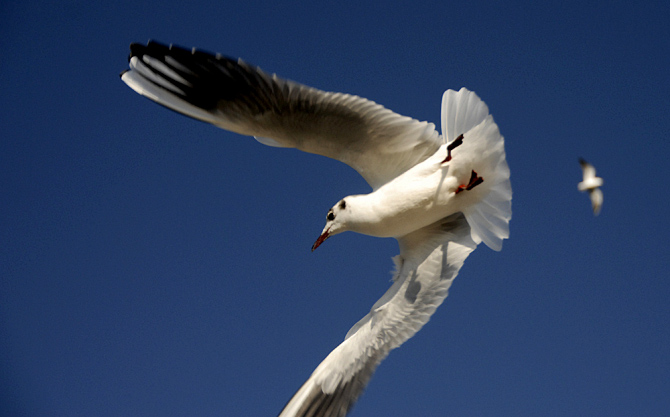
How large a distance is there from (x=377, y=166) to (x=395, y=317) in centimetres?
126

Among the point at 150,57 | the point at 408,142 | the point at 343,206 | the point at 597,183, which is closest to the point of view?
the point at 597,183

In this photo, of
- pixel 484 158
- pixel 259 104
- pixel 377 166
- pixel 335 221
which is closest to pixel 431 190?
pixel 484 158

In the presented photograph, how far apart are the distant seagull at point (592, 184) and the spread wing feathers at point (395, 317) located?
1100 mm

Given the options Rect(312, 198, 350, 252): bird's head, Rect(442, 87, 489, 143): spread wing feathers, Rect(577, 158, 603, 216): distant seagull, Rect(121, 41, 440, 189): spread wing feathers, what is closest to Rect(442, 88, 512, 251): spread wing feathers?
Rect(442, 87, 489, 143): spread wing feathers

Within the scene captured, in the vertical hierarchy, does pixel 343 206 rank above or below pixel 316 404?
above

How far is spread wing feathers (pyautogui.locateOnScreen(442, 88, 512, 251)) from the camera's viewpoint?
4.03 metres

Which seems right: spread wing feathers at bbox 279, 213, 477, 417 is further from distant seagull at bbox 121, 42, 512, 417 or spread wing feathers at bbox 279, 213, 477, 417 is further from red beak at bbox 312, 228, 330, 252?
red beak at bbox 312, 228, 330, 252

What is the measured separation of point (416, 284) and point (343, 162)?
1196mm

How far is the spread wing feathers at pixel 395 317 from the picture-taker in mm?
4391

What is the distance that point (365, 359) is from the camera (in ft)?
14.7

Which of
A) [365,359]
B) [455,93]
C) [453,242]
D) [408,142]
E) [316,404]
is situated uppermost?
[455,93]

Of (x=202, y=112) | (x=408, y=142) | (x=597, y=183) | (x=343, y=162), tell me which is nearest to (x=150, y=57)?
(x=202, y=112)

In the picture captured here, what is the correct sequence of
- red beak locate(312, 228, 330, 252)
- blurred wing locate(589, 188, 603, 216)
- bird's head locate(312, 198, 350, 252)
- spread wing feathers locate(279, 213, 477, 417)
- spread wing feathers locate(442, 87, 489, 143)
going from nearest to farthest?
blurred wing locate(589, 188, 603, 216) < spread wing feathers locate(442, 87, 489, 143) < spread wing feathers locate(279, 213, 477, 417) < bird's head locate(312, 198, 350, 252) < red beak locate(312, 228, 330, 252)

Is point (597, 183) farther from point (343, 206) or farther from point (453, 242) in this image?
point (343, 206)
